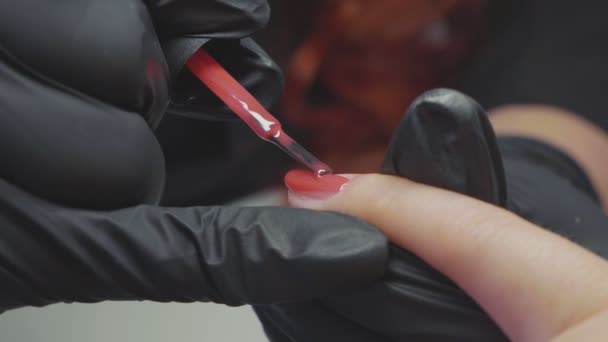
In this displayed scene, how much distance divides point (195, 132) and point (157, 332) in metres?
0.41

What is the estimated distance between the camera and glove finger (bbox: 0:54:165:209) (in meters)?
0.51

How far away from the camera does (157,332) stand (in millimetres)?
917

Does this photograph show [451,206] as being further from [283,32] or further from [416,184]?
[283,32]

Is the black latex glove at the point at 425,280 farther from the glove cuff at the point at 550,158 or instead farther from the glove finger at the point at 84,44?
the glove cuff at the point at 550,158

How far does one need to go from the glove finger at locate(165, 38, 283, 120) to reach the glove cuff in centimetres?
55

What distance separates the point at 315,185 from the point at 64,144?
228mm

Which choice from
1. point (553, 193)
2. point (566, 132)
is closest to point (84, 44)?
point (553, 193)

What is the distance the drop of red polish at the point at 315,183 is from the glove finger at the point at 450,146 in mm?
74

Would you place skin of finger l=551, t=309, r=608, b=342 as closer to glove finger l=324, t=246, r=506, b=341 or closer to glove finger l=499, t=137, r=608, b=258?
glove finger l=324, t=246, r=506, b=341

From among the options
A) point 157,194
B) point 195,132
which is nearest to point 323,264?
point 157,194

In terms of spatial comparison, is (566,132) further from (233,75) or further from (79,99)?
(79,99)

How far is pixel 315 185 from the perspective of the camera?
60 cm

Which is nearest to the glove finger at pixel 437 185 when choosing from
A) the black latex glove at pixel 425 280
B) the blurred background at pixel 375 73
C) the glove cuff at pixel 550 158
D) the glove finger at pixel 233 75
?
the black latex glove at pixel 425 280

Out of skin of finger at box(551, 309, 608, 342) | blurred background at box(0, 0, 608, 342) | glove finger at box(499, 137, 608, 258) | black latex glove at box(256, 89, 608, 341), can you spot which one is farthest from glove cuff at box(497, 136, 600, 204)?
skin of finger at box(551, 309, 608, 342)
